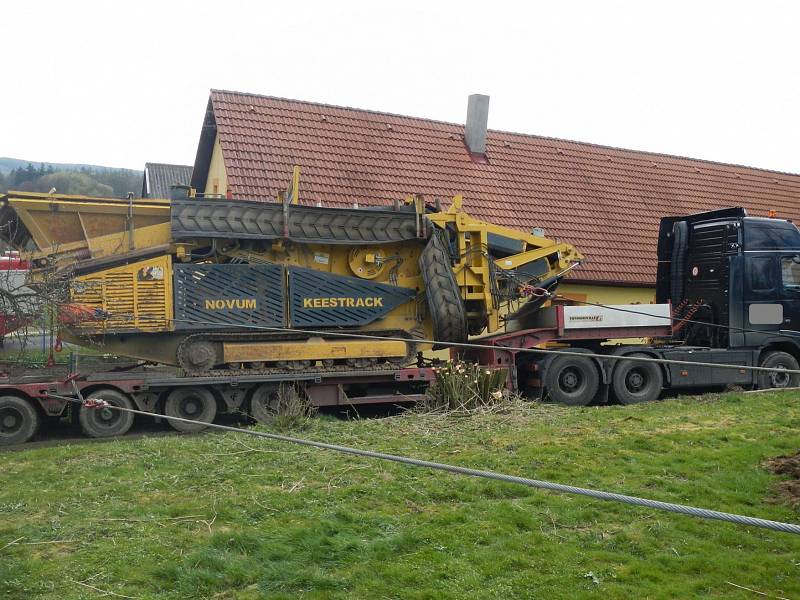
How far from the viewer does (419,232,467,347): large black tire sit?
12383 mm

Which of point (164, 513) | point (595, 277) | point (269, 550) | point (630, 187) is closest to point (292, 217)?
point (164, 513)

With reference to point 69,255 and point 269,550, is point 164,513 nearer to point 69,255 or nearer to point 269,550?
point 269,550

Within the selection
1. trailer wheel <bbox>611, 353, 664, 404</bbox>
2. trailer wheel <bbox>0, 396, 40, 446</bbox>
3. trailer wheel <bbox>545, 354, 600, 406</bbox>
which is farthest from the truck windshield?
trailer wheel <bbox>0, 396, 40, 446</bbox>

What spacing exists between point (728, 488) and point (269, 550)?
3869 millimetres

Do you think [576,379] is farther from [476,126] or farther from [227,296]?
[476,126]

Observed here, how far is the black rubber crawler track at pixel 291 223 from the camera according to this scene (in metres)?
11.4

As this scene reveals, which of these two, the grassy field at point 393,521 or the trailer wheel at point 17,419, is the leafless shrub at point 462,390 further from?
the trailer wheel at point 17,419

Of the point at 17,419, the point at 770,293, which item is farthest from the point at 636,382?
the point at 17,419

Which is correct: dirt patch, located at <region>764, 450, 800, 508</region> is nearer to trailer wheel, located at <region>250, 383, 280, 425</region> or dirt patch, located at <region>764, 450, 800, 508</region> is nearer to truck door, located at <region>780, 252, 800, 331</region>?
trailer wheel, located at <region>250, 383, 280, 425</region>

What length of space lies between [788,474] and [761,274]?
27.0ft

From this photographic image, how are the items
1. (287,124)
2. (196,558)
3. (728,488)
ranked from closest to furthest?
(196,558), (728,488), (287,124)

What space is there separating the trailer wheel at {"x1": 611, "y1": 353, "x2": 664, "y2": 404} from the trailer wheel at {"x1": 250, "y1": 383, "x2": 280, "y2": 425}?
18.9 ft

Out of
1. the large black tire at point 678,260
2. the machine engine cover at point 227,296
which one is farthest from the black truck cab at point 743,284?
the machine engine cover at point 227,296

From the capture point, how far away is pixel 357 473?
7258 mm
